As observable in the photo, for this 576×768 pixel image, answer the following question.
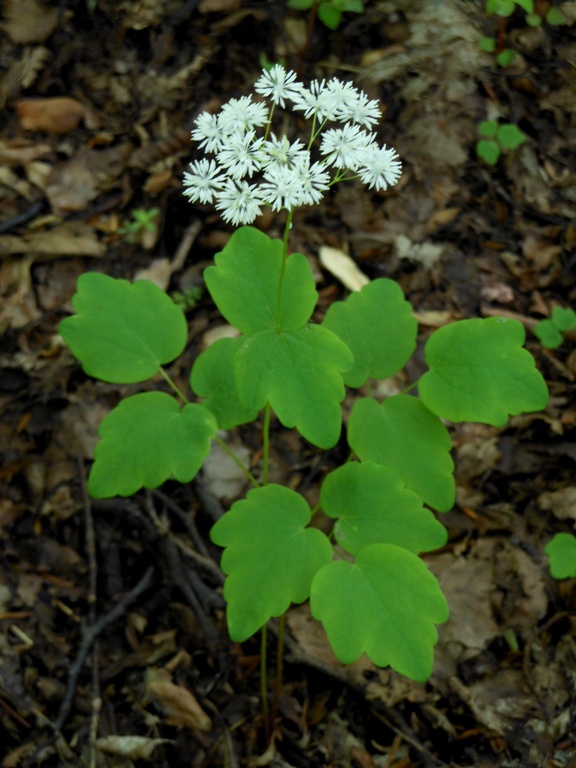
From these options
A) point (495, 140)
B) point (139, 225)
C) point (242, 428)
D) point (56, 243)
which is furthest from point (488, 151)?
point (56, 243)

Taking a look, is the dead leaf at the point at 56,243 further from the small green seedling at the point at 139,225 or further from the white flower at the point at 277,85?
the white flower at the point at 277,85

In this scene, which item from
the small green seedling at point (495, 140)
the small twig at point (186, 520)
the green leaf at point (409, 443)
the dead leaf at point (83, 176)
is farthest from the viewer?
the small green seedling at point (495, 140)

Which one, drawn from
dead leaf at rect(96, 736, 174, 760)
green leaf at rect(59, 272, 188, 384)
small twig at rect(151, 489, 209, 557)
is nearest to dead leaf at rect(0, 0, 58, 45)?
green leaf at rect(59, 272, 188, 384)

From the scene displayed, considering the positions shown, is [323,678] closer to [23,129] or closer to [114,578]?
[114,578]

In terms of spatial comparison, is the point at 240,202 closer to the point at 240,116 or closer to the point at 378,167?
the point at 240,116

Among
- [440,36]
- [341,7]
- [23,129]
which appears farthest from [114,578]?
[440,36]

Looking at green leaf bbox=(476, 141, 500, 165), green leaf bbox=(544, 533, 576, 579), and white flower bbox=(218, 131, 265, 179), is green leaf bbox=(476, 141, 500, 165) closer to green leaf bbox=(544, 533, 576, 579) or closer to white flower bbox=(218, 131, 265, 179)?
green leaf bbox=(544, 533, 576, 579)

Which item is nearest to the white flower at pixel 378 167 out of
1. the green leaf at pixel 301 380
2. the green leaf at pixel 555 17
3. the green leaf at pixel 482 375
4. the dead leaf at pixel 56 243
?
the green leaf at pixel 301 380
